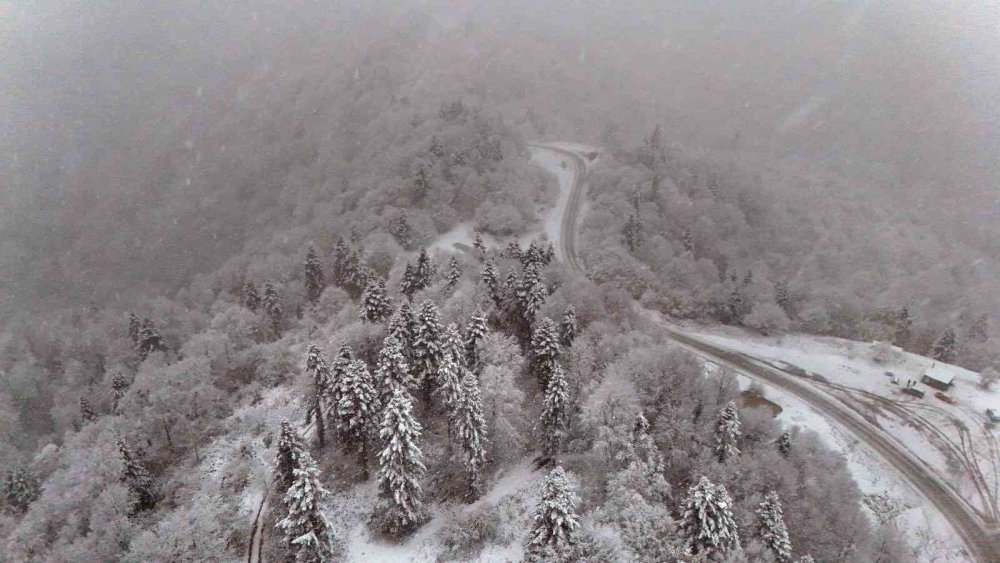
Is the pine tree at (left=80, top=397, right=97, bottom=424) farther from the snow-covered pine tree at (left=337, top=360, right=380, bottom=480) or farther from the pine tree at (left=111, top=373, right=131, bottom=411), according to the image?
the snow-covered pine tree at (left=337, top=360, right=380, bottom=480)

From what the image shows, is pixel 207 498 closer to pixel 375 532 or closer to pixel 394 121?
pixel 375 532

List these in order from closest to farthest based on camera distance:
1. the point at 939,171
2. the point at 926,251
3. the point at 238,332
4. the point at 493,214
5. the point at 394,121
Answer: the point at 238,332, the point at 493,214, the point at 926,251, the point at 394,121, the point at 939,171

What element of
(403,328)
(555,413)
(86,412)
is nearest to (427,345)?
(403,328)

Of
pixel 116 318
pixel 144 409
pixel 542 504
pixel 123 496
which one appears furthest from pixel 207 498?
pixel 116 318

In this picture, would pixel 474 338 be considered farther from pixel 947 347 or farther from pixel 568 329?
pixel 947 347

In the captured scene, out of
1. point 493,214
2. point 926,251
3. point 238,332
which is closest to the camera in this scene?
point 238,332

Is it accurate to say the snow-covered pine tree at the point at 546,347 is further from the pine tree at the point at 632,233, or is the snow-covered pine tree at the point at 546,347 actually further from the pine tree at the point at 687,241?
the pine tree at the point at 687,241

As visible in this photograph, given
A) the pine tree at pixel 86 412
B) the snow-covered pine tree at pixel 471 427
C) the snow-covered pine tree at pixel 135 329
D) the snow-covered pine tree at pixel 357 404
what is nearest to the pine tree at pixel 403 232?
the snow-covered pine tree at pixel 135 329
